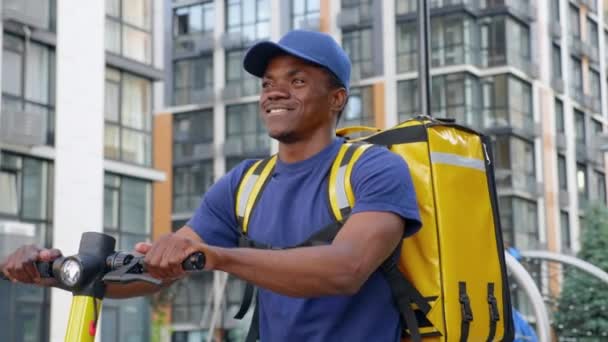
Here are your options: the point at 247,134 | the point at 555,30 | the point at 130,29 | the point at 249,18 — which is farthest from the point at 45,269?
the point at 249,18

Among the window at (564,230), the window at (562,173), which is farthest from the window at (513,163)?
the window at (564,230)

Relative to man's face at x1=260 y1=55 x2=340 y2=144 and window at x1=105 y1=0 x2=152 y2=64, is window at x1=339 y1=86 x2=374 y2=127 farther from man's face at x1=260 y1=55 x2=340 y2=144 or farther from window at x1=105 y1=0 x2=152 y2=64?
man's face at x1=260 y1=55 x2=340 y2=144

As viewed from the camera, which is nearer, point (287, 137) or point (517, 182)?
point (287, 137)

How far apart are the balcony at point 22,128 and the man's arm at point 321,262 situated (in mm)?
22341

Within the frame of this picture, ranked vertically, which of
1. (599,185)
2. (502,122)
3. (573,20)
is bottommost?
(599,185)

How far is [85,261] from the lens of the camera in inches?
95.7

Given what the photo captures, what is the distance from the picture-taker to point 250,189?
3.22m

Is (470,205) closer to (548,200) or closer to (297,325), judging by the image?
(297,325)

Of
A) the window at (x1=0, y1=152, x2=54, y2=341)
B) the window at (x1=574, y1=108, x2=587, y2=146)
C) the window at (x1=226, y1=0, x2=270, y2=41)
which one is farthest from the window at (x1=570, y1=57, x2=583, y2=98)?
the window at (x1=0, y1=152, x2=54, y2=341)

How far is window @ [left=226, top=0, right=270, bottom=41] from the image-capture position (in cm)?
5172

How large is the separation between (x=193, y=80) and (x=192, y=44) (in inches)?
64.6

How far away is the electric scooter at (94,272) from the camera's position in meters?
2.41

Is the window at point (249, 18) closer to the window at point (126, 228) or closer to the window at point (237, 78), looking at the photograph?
the window at point (237, 78)

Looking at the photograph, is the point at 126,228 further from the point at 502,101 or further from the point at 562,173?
the point at 562,173
